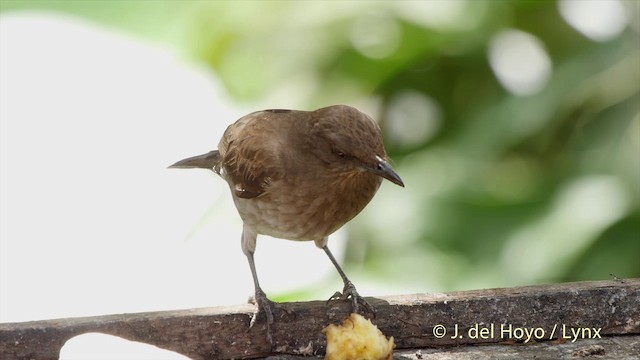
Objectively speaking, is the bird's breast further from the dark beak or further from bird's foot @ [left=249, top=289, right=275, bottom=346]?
bird's foot @ [left=249, top=289, right=275, bottom=346]

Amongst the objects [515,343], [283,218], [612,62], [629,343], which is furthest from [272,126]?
[612,62]

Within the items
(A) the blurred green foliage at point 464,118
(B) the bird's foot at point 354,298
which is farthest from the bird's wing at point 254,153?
(A) the blurred green foliage at point 464,118

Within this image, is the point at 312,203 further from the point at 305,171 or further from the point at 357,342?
the point at 357,342

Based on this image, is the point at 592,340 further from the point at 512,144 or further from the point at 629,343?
the point at 512,144

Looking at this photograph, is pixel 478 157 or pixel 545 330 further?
pixel 478 157

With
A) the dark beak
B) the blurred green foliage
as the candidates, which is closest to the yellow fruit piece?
the dark beak

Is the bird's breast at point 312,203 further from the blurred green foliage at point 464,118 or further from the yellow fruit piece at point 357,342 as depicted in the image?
the blurred green foliage at point 464,118
